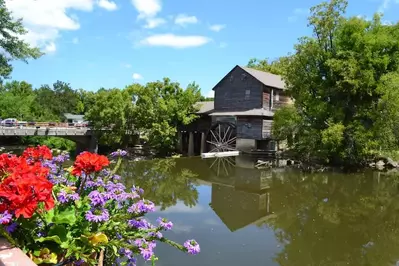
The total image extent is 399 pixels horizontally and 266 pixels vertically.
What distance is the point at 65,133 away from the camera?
26.4 metres

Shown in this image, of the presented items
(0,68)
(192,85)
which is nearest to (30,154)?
(0,68)

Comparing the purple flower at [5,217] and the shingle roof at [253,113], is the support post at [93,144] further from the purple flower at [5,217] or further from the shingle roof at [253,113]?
the purple flower at [5,217]

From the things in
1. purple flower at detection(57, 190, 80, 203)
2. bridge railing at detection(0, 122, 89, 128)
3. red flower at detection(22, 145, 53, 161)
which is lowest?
purple flower at detection(57, 190, 80, 203)

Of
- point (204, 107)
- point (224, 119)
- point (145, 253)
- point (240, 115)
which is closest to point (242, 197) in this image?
point (145, 253)

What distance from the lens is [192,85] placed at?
93.8 feet

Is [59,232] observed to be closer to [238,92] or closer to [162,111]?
[162,111]

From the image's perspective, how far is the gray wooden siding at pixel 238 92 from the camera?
84.6ft

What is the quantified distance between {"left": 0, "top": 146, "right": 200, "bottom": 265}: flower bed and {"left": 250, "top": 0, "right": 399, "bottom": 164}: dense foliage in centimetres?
1749

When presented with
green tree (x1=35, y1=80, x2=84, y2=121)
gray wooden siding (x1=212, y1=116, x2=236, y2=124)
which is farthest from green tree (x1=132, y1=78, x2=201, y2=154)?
green tree (x1=35, y1=80, x2=84, y2=121)

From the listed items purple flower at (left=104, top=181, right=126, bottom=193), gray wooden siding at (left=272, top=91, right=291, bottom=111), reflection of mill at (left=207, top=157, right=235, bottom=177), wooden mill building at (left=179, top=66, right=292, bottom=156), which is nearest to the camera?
purple flower at (left=104, top=181, right=126, bottom=193)

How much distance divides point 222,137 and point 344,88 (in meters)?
10.3

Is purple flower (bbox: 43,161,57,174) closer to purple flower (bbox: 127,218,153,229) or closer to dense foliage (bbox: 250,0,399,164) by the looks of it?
purple flower (bbox: 127,218,153,229)

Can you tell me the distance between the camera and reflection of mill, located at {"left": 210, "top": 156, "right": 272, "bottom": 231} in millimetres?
9977

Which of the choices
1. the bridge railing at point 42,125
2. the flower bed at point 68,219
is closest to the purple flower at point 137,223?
→ the flower bed at point 68,219
